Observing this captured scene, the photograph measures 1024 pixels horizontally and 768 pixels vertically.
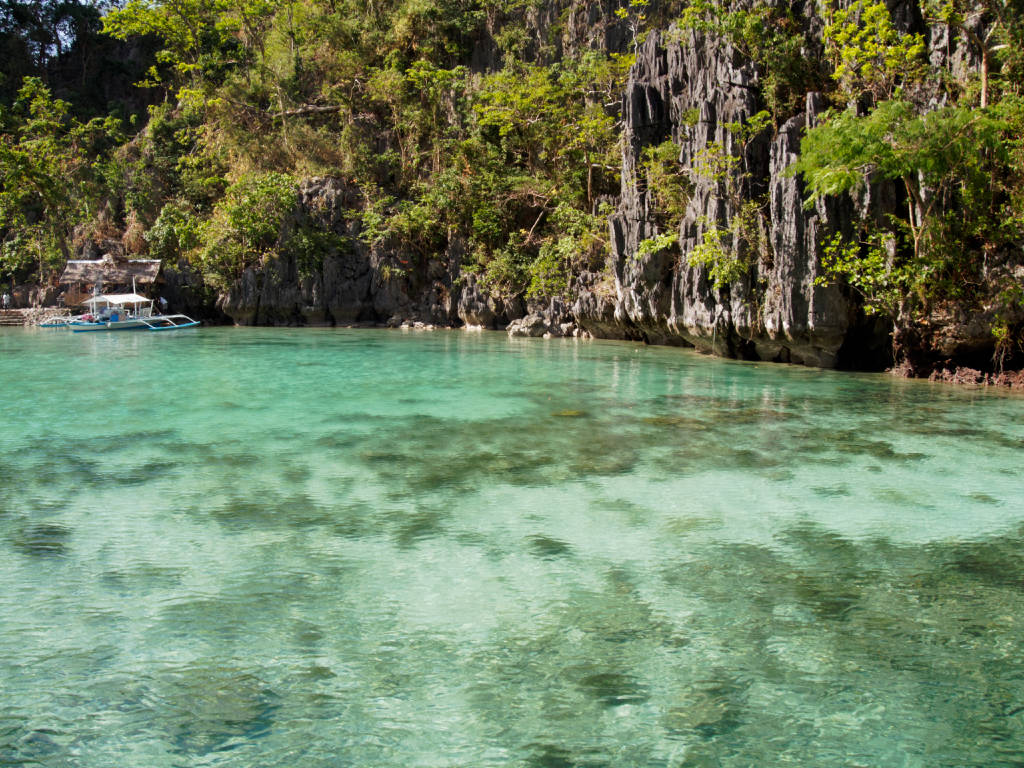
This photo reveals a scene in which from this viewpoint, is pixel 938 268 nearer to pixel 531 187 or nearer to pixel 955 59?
pixel 955 59

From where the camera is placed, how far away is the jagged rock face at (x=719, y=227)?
15633mm

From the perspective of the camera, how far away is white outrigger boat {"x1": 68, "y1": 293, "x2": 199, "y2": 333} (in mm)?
32312

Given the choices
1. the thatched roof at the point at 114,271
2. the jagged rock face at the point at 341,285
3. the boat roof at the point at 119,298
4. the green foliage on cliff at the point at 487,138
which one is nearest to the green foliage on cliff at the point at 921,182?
the green foliage on cliff at the point at 487,138

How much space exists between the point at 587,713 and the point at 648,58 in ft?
72.0

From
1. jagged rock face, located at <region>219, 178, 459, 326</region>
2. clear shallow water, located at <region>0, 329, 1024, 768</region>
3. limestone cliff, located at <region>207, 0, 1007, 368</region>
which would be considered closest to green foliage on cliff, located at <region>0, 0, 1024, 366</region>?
limestone cliff, located at <region>207, 0, 1007, 368</region>

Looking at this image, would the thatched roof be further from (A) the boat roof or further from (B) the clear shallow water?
(B) the clear shallow water

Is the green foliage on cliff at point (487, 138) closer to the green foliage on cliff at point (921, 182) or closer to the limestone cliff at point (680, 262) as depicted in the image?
the green foliage on cliff at point (921, 182)

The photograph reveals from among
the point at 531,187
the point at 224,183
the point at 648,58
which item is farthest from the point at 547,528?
the point at 224,183

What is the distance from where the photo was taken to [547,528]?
6.27 metres

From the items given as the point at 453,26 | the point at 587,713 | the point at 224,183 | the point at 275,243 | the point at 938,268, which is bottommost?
the point at 587,713

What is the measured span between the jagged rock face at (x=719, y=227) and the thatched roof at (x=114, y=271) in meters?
23.2

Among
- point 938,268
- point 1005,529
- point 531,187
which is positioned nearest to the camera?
point 1005,529

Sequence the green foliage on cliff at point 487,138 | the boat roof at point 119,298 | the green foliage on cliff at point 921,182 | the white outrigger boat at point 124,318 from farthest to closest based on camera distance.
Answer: the boat roof at point 119,298 → the white outrigger boat at point 124,318 → the green foliage on cliff at point 487,138 → the green foliage on cliff at point 921,182

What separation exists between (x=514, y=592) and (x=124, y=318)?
32799 millimetres
